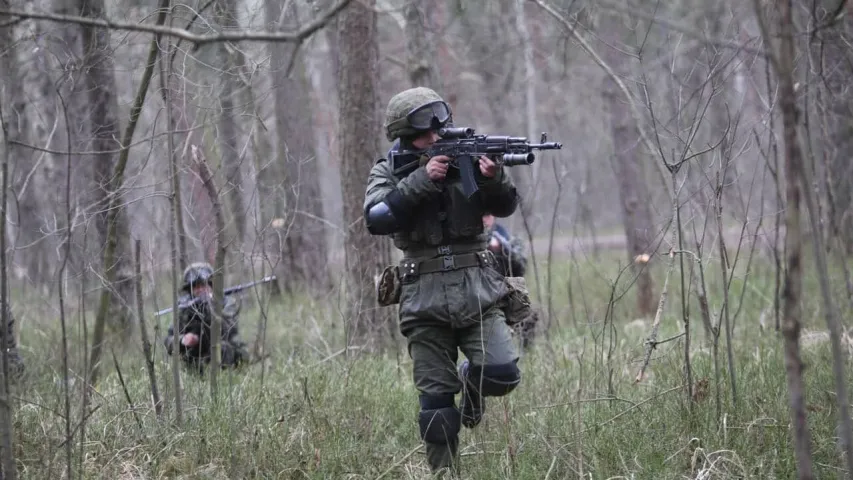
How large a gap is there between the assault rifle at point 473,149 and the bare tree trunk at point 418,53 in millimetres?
5194

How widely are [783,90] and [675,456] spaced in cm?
213

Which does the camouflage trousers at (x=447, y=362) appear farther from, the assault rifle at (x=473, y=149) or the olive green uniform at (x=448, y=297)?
the assault rifle at (x=473, y=149)

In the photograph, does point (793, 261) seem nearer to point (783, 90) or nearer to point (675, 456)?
point (783, 90)

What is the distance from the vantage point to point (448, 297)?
12.9 ft

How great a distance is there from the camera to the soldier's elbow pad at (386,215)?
392 cm

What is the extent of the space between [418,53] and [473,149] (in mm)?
5528

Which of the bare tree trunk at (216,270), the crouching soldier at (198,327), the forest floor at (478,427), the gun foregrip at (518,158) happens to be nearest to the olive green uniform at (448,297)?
the gun foregrip at (518,158)

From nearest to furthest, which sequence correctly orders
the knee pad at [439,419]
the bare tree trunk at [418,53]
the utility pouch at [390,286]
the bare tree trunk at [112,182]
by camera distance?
1. the knee pad at [439,419]
2. the utility pouch at [390,286]
3. the bare tree trunk at [112,182]
4. the bare tree trunk at [418,53]

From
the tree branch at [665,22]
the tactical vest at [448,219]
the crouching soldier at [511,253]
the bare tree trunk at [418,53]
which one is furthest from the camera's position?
the bare tree trunk at [418,53]

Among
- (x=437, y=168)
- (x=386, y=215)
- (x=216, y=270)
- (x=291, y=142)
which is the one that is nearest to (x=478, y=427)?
(x=386, y=215)

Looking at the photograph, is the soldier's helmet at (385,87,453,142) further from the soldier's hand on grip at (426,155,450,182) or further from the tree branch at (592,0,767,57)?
the tree branch at (592,0,767,57)

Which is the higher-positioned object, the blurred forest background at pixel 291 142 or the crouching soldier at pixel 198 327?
the blurred forest background at pixel 291 142

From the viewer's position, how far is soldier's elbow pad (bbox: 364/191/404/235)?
3922 millimetres

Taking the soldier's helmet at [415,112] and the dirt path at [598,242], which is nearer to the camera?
the soldier's helmet at [415,112]
